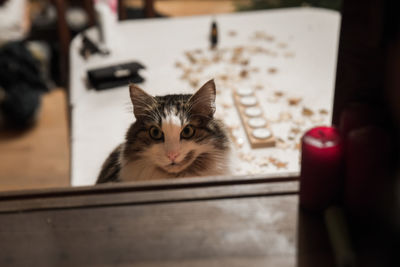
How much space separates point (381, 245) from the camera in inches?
24.4

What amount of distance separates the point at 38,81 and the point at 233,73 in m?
1.89

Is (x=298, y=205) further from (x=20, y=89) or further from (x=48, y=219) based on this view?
(x=20, y=89)

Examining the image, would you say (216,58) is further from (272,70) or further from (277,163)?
(277,163)

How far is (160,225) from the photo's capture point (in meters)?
0.83

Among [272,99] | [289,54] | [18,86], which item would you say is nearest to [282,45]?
[289,54]

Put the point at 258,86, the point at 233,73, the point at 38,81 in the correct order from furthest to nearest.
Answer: the point at 38,81
the point at 233,73
the point at 258,86

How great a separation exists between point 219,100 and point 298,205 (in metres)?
1.01

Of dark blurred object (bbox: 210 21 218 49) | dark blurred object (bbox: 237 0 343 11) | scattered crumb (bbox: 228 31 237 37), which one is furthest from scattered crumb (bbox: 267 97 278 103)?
dark blurred object (bbox: 237 0 343 11)

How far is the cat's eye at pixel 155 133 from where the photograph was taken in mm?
1150

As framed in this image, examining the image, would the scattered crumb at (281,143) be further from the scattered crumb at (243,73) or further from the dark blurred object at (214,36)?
the dark blurred object at (214,36)

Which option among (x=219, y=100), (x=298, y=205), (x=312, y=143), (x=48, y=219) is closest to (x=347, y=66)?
(x=312, y=143)

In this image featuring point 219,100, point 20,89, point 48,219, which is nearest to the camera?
point 48,219

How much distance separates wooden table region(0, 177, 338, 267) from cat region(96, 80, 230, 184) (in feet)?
0.82

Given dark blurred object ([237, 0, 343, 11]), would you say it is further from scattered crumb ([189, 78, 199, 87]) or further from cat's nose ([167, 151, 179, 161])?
cat's nose ([167, 151, 179, 161])
